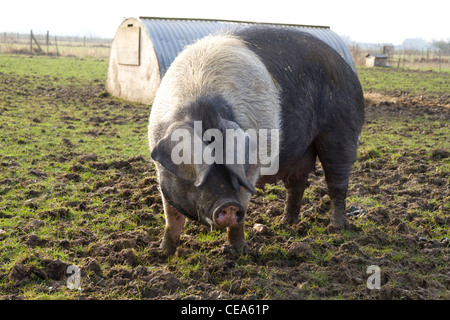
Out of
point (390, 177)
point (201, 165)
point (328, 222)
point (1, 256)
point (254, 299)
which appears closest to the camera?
point (201, 165)

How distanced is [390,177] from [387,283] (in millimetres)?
3328

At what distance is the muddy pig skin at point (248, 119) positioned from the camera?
320cm

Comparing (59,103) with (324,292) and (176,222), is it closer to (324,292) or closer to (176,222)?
(176,222)

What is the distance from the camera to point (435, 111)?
12.6m

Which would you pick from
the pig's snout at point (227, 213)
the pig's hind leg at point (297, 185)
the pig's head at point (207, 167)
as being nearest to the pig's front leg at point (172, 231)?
the pig's head at point (207, 167)

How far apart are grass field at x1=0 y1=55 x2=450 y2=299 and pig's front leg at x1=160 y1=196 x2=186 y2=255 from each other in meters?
0.07

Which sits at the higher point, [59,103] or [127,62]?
[127,62]

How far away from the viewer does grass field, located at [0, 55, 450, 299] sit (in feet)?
11.9

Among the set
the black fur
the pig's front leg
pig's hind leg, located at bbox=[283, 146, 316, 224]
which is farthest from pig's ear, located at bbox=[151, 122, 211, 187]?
pig's hind leg, located at bbox=[283, 146, 316, 224]

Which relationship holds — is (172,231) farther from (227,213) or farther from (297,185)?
(297,185)

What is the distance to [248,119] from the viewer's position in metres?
3.69

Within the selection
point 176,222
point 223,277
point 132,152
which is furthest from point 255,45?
point 132,152

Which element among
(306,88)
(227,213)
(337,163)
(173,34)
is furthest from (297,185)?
(173,34)

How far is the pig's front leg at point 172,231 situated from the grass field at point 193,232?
67 mm
